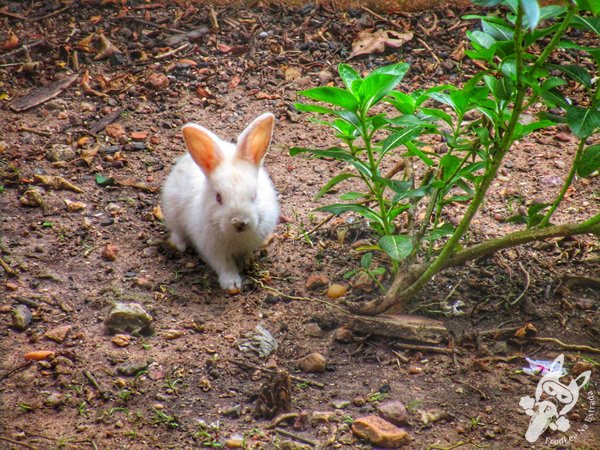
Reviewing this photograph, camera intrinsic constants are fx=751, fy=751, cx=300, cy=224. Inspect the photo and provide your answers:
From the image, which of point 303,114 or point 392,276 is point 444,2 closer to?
point 303,114

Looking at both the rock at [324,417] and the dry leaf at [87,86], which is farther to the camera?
the dry leaf at [87,86]

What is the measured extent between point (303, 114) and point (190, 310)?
2.23 meters

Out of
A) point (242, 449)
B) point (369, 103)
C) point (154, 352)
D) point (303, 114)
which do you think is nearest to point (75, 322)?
point (154, 352)

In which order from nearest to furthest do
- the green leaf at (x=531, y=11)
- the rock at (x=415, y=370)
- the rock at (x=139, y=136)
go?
the green leaf at (x=531, y=11) < the rock at (x=415, y=370) < the rock at (x=139, y=136)

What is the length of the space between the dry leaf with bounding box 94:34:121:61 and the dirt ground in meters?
0.05

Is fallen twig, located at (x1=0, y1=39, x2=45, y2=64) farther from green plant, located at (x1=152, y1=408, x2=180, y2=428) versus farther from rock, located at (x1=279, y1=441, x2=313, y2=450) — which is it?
rock, located at (x1=279, y1=441, x2=313, y2=450)

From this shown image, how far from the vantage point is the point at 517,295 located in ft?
13.2

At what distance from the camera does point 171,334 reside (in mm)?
3848

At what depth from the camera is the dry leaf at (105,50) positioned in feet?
20.5

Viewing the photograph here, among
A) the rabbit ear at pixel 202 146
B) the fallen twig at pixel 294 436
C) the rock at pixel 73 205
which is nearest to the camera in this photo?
the fallen twig at pixel 294 436

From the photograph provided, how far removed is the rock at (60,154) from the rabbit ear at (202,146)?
142cm

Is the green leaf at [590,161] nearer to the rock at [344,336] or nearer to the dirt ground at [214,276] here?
the dirt ground at [214,276]

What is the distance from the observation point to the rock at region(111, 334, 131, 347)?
3.74 meters

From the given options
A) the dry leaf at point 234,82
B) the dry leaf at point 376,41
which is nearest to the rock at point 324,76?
the dry leaf at point 376,41
